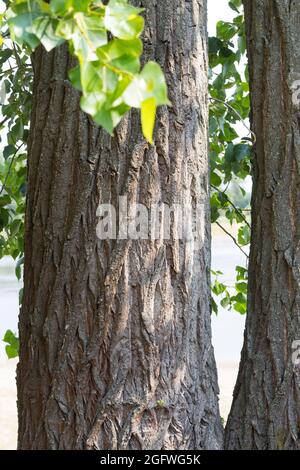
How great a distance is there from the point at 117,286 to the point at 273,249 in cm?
55

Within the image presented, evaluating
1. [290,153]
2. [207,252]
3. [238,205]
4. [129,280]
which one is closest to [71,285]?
[129,280]

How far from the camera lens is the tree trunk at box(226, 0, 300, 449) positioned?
94.2 inches

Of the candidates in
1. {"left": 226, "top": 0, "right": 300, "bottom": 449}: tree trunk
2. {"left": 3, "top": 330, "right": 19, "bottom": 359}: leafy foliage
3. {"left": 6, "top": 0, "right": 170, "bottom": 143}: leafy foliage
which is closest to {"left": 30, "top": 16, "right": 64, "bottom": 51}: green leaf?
{"left": 6, "top": 0, "right": 170, "bottom": 143}: leafy foliage

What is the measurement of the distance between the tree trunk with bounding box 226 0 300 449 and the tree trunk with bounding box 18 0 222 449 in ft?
0.51

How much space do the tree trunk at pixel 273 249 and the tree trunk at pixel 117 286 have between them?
0.16 meters

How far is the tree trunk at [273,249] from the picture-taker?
239cm

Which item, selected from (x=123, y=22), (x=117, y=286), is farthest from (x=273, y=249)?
(x=123, y=22)

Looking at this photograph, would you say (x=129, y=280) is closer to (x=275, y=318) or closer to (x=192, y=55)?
(x=275, y=318)

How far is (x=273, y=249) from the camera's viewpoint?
96.7 inches

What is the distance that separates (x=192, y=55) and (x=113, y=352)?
896 millimetres

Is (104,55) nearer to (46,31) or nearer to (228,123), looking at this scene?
(46,31)

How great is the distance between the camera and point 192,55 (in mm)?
2354

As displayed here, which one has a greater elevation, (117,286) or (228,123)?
(228,123)

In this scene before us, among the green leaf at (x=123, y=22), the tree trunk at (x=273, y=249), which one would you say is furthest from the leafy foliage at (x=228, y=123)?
the green leaf at (x=123, y=22)
